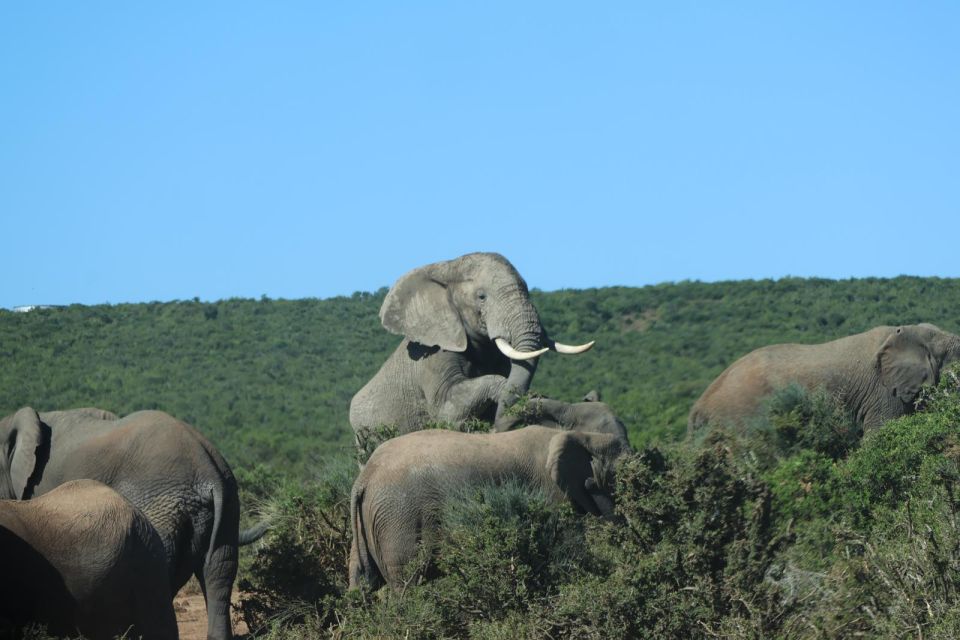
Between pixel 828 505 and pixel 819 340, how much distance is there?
1465 inches

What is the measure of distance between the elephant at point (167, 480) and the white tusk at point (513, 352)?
286 cm

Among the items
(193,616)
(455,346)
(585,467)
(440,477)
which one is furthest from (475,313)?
(193,616)

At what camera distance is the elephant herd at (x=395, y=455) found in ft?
29.7

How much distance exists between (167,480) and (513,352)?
3372 millimetres

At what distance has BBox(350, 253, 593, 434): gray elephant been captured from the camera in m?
14.0

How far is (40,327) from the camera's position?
198ft

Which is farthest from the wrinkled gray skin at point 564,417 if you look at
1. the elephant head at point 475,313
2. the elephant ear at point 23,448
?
the elephant ear at point 23,448

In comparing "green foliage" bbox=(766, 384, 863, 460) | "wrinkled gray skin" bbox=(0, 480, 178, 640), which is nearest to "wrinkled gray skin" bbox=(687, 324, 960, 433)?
"green foliage" bbox=(766, 384, 863, 460)

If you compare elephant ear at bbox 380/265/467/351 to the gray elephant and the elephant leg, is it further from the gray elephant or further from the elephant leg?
the elephant leg

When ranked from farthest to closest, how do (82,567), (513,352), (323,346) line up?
(323,346)
(513,352)
(82,567)

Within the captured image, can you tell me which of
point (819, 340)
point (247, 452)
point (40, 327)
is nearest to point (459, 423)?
point (247, 452)

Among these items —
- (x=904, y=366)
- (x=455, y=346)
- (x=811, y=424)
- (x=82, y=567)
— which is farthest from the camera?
(x=904, y=366)

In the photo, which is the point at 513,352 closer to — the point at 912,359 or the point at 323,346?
the point at 912,359

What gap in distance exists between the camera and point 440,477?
11320 millimetres
